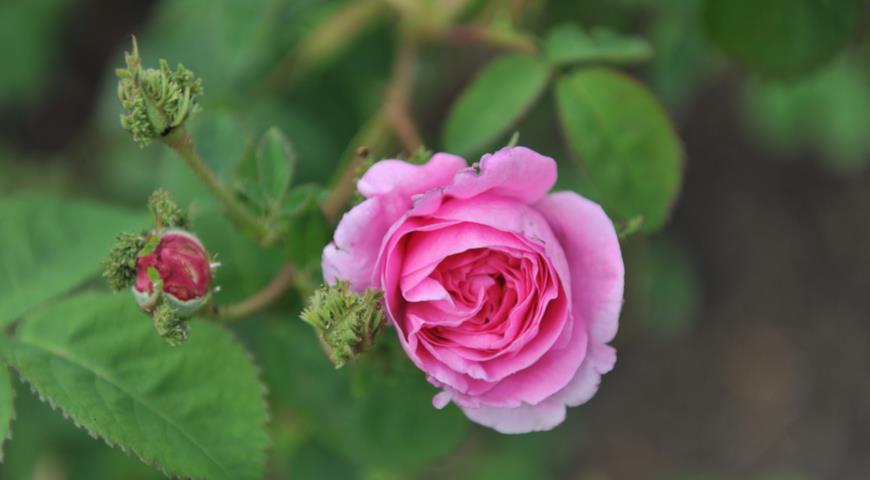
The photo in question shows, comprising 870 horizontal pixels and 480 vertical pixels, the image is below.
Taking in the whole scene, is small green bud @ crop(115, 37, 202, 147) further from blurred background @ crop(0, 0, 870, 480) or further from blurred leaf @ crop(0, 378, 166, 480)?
blurred leaf @ crop(0, 378, 166, 480)

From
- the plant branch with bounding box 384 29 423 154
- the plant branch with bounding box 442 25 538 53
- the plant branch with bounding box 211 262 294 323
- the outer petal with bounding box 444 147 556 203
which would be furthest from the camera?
the plant branch with bounding box 384 29 423 154

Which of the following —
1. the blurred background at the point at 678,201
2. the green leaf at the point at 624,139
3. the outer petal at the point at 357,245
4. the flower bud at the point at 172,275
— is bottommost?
the blurred background at the point at 678,201

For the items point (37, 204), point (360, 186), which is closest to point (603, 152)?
point (360, 186)

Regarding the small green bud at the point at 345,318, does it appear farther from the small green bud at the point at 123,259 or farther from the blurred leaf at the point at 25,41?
the blurred leaf at the point at 25,41

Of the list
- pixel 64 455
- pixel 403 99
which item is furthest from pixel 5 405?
pixel 64 455

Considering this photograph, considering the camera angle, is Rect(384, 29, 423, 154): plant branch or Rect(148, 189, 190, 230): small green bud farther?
Rect(384, 29, 423, 154): plant branch

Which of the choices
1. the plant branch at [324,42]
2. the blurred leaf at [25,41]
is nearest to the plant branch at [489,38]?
the plant branch at [324,42]

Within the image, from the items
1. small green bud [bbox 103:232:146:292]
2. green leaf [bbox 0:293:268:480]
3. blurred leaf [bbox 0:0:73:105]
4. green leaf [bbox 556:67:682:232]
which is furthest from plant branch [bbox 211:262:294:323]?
blurred leaf [bbox 0:0:73:105]

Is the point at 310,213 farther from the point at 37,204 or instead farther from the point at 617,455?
the point at 617,455
